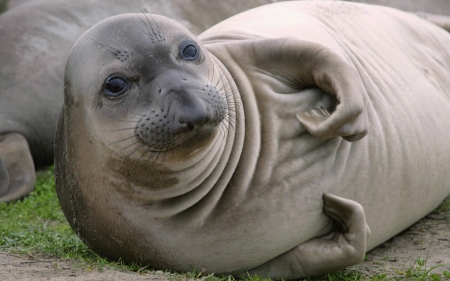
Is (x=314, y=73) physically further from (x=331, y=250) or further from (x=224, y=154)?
(x=331, y=250)

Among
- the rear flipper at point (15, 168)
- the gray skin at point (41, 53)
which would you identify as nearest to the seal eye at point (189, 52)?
the rear flipper at point (15, 168)

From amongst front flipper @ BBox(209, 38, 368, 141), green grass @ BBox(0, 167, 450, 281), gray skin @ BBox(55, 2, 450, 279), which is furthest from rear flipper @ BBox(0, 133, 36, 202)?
front flipper @ BBox(209, 38, 368, 141)

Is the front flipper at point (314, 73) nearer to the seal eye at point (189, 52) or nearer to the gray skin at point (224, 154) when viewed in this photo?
the gray skin at point (224, 154)

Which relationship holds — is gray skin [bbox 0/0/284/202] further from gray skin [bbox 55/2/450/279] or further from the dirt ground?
gray skin [bbox 55/2/450/279]

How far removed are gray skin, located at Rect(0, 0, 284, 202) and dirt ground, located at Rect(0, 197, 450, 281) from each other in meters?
2.61

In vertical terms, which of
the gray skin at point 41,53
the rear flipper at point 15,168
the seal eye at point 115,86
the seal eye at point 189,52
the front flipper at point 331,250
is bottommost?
the rear flipper at point 15,168

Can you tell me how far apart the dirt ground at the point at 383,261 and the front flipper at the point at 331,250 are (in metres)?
0.28

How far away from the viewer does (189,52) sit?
158 inches

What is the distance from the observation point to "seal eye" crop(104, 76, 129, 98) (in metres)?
3.84

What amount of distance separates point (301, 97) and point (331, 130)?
12.5 inches

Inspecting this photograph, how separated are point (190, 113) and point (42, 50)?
4.12m

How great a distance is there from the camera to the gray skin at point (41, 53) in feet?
23.1

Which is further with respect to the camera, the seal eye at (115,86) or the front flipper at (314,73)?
the front flipper at (314,73)

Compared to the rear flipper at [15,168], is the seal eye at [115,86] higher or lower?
higher
